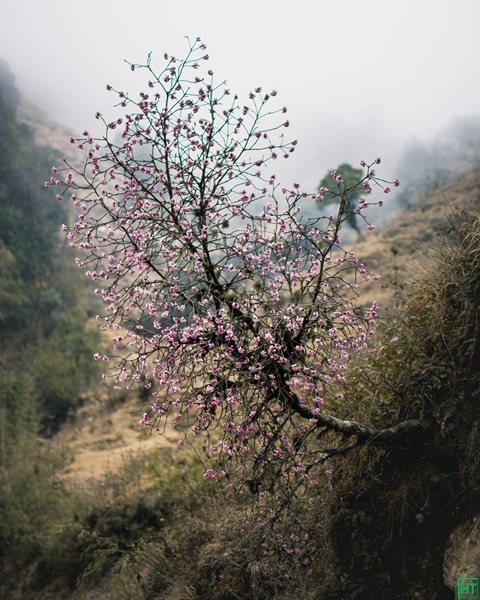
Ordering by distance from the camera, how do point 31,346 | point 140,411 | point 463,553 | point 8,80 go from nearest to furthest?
point 463,553 < point 140,411 < point 31,346 < point 8,80

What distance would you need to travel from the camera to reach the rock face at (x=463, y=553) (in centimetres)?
362

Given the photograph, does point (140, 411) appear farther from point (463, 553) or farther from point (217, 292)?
point (463, 553)

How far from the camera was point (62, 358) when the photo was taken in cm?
2027

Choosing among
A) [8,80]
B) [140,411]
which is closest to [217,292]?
[140,411]

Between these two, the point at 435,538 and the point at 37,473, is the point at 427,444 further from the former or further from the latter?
the point at 37,473

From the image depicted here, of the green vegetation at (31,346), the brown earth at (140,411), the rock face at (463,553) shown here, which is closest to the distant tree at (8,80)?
the green vegetation at (31,346)

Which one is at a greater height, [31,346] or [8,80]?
[8,80]

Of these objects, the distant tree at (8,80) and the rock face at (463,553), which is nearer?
the rock face at (463,553)

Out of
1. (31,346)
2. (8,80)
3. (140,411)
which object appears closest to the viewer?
(140,411)

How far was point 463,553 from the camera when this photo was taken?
3.77m

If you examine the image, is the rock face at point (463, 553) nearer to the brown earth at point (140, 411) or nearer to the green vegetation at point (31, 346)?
the brown earth at point (140, 411)

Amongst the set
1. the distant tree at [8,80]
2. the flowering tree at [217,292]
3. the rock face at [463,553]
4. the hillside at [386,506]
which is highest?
the distant tree at [8,80]

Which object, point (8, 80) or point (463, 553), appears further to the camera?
point (8, 80)

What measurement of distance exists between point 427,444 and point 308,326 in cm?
176
